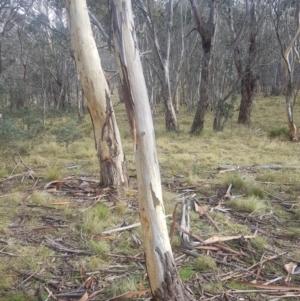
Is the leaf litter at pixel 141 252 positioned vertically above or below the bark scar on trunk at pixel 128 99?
below

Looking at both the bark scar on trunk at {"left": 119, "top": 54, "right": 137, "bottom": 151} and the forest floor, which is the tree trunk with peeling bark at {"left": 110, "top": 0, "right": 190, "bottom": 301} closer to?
the bark scar on trunk at {"left": 119, "top": 54, "right": 137, "bottom": 151}

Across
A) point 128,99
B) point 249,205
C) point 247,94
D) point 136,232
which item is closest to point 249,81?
point 247,94

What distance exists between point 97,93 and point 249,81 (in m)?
10.3

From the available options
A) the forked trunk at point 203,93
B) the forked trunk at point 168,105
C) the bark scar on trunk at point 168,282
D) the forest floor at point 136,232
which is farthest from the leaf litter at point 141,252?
the forked trunk at point 168,105

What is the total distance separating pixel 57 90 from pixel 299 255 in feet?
80.5

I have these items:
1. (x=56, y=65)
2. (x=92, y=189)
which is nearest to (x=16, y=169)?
(x=92, y=189)

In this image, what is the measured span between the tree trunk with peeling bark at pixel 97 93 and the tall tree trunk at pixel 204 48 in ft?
20.4

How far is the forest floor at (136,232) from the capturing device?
3.45 meters

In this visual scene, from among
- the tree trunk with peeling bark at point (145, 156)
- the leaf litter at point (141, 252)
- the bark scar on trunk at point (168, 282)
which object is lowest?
the leaf litter at point (141, 252)

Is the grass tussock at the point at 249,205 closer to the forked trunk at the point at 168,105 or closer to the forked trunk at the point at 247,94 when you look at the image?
the forked trunk at the point at 168,105

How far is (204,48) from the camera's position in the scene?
11.8 meters

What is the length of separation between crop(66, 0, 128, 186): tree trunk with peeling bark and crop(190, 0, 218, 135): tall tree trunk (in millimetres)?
6224

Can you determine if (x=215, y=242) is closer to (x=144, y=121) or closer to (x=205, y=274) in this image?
(x=205, y=274)

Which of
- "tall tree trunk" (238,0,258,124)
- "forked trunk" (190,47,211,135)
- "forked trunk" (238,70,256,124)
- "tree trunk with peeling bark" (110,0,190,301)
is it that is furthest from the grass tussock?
"forked trunk" (238,70,256,124)
